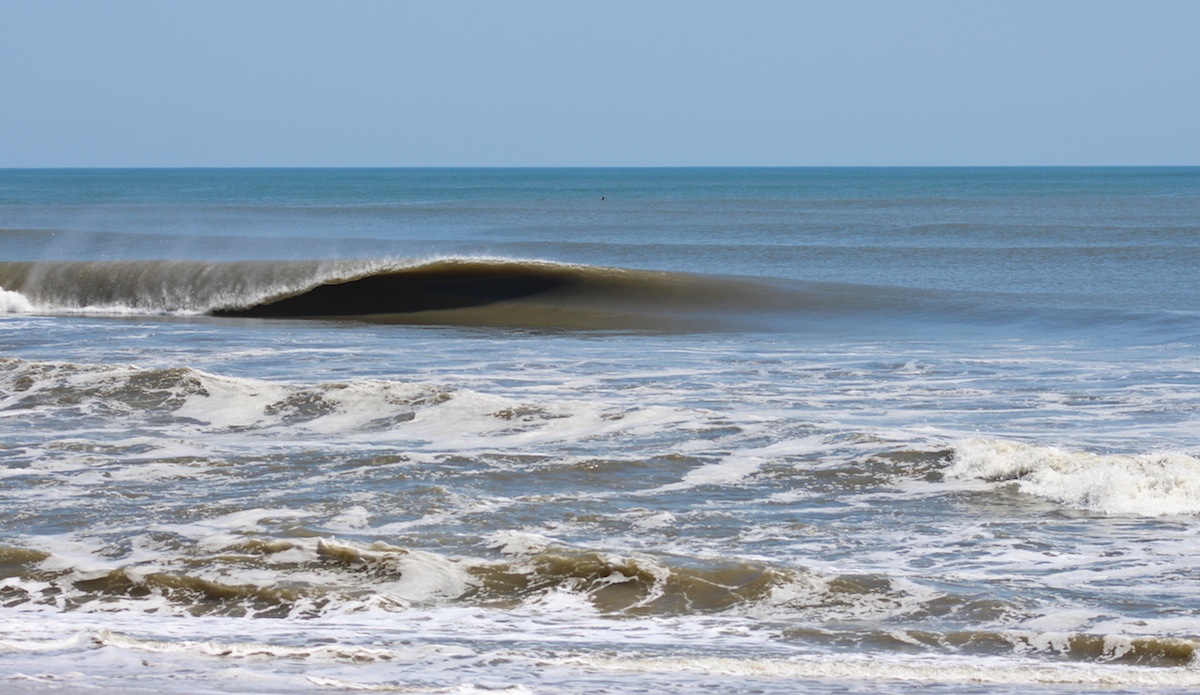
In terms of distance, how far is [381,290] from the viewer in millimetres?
23750

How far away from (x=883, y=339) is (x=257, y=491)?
1073 centimetres

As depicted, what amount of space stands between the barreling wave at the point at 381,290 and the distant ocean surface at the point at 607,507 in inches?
94.7

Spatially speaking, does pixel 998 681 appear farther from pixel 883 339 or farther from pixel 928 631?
pixel 883 339

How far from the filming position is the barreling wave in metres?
22.2

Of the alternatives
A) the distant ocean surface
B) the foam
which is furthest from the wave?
the foam

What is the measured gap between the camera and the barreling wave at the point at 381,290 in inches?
873

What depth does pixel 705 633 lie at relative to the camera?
5527mm

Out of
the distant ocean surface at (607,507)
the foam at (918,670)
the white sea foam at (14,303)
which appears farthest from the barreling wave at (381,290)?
the foam at (918,670)

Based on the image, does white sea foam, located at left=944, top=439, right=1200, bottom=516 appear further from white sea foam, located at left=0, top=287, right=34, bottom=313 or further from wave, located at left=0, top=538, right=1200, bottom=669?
white sea foam, located at left=0, top=287, right=34, bottom=313

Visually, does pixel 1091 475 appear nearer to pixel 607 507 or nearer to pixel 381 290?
pixel 607 507

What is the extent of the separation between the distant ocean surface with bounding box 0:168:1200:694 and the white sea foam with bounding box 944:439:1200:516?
0.09 feet

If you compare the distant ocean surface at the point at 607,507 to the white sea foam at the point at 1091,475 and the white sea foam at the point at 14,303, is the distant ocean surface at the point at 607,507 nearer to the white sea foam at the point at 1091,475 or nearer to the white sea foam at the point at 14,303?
the white sea foam at the point at 1091,475

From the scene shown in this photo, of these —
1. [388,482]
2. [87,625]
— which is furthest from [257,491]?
[87,625]

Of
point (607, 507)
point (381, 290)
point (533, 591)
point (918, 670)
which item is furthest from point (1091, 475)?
point (381, 290)
